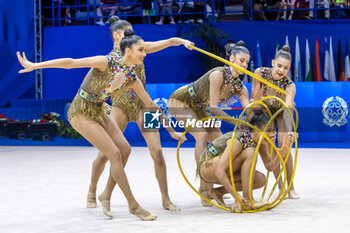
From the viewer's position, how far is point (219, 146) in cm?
484

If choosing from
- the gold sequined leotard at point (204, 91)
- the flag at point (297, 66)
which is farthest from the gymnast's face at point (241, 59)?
the flag at point (297, 66)

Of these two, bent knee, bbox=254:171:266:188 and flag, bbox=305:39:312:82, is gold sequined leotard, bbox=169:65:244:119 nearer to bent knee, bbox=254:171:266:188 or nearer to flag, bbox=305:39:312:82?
bent knee, bbox=254:171:266:188

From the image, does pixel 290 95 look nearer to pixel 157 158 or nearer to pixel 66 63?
pixel 157 158

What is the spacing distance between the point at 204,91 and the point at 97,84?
3.87ft

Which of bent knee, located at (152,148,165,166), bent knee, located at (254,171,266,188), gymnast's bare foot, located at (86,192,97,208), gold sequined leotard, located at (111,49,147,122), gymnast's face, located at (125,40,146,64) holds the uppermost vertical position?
gymnast's face, located at (125,40,146,64)

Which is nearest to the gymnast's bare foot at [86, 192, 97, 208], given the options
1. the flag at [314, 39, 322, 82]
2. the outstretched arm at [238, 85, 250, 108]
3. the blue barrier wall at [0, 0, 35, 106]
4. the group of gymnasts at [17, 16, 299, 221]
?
the group of gymnasts at [17, 16, 299, 221]

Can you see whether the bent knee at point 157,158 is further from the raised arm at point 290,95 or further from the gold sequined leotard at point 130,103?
the raised arm at point 290,95

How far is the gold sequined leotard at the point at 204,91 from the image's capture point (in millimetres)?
4980

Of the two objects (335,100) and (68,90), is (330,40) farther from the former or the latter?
(68,90)

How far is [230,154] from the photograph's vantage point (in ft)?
14.9

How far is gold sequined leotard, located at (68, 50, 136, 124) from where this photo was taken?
442 cm

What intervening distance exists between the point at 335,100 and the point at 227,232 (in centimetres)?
670

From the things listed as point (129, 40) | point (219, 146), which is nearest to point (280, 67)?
point (219, 146)

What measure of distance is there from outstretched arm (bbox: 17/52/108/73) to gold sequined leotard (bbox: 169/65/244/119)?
3.77 feet
